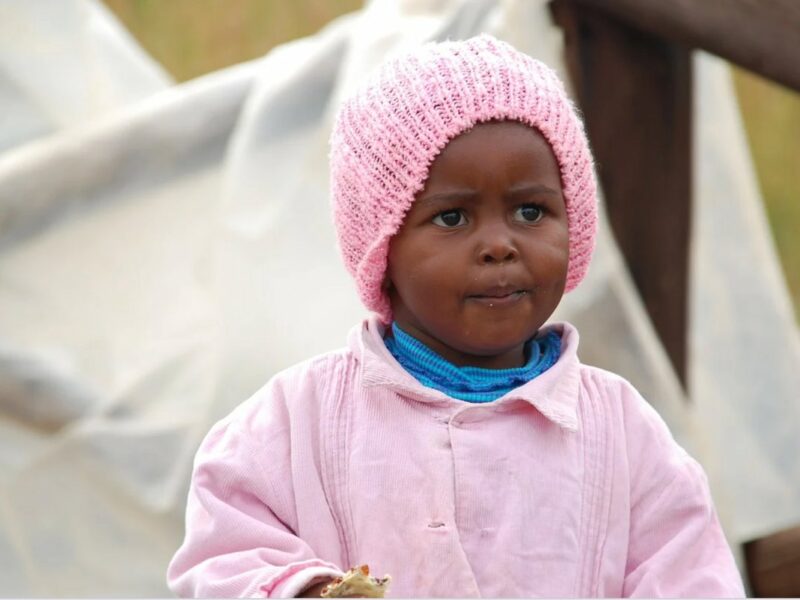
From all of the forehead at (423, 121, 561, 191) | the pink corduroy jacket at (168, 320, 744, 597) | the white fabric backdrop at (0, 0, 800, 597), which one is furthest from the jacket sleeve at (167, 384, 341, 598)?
the white fabric backdrop at (0, 0, 800, 597)

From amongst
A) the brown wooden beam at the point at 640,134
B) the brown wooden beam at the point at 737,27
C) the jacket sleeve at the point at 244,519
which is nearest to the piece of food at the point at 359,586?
the jacket sleeve at the point at 244,519

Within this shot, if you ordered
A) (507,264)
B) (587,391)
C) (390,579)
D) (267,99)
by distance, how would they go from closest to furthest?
1. (390,579)
2. (507,264)
3. (587,391)
4. (267,99)

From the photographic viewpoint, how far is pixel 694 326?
3766mm

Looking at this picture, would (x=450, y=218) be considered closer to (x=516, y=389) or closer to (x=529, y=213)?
(x=529, y=213)

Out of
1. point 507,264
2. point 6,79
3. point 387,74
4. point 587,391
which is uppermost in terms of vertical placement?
point 6,79

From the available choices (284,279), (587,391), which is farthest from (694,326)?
(587,391)

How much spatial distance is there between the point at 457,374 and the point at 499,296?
0.12 m

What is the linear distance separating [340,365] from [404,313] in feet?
0.32

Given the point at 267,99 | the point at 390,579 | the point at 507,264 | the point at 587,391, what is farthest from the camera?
the point at 267,99

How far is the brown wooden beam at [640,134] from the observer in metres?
3.20

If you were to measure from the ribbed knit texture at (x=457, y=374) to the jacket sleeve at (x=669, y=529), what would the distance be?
0.45ft

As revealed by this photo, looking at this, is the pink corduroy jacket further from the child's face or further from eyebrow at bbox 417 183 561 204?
eyebrow at bbox 417 183 561 204

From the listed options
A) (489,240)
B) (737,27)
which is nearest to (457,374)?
(489,240)

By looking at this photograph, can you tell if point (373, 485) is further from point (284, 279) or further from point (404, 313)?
point (284, 279)
